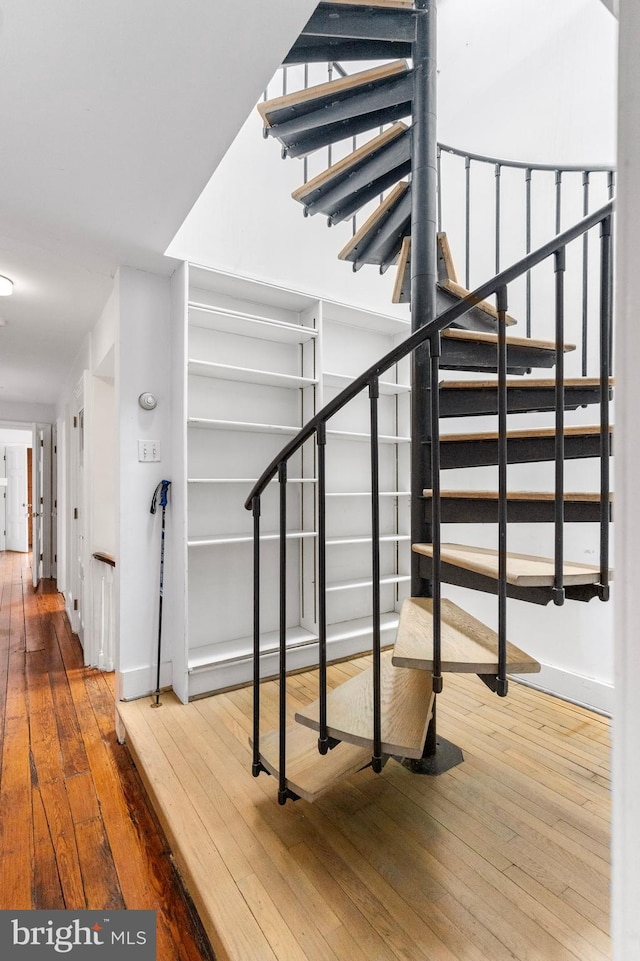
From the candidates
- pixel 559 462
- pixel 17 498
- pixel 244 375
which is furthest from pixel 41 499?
pixel 559 462

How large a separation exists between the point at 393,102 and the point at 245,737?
2888 mm

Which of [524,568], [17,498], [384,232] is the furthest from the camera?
[17,498]

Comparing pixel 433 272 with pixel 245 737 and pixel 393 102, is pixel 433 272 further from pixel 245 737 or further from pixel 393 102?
pixel 245 737

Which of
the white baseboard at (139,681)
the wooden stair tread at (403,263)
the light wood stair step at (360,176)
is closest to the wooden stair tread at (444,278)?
the wooden stair tread at (403,263)

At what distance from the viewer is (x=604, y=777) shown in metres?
1.82

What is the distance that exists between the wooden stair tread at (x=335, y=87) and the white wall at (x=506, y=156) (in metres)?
0.92

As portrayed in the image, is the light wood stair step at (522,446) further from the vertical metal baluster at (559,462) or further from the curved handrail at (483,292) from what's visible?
the curved handrail at (483,292)

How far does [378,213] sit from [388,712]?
2.22 metres

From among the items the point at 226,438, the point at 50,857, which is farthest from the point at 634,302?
the point at 226,438

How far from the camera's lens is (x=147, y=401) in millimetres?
2561

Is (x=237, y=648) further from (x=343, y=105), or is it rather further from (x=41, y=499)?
(x=41, y=499)

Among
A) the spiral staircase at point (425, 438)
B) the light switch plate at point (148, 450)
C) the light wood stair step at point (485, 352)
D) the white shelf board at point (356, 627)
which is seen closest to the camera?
the spiral staircase at point (425, 438)

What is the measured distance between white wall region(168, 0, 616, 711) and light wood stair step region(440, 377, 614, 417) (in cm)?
97

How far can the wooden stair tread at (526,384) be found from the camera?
58.6 inches
